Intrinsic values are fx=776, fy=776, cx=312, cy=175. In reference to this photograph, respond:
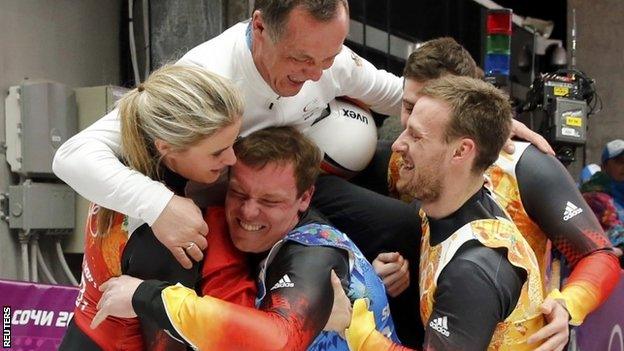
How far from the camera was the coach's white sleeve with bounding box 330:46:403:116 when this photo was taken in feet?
6.57

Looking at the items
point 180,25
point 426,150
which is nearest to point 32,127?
point 180,25

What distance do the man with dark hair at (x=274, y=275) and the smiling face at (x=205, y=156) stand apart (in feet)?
0.28

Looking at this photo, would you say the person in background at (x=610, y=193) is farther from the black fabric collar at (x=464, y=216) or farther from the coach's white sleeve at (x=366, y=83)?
the black fabric collar at (x=464, y=216)

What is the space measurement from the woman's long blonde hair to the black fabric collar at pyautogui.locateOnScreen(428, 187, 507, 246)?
0.48m

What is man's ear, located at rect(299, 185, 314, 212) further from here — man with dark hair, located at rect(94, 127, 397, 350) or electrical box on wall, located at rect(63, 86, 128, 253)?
electrical box on wall, located at rect(63, 86, 128, 253)

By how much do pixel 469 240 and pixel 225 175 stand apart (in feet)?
1.89

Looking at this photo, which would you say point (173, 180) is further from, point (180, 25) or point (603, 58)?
point (603, 58)

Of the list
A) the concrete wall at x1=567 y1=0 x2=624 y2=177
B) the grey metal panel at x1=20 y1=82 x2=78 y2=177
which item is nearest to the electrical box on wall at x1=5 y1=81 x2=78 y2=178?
the grey metal panel at x1=20 y1=82 x2=78 y2=177

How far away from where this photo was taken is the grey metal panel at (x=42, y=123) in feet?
12.1

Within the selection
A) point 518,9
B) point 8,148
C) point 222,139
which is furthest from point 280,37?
point 518,9

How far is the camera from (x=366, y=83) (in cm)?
207

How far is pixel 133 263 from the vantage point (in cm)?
160

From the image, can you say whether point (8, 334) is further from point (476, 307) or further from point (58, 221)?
point (476, 307)

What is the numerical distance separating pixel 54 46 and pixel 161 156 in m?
2.62
